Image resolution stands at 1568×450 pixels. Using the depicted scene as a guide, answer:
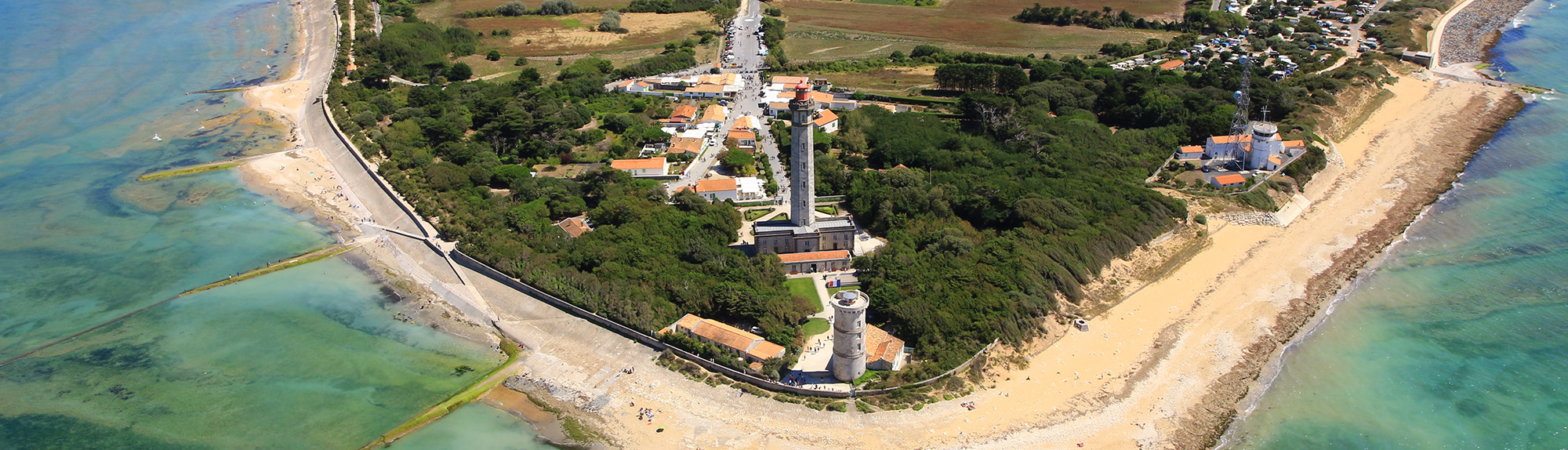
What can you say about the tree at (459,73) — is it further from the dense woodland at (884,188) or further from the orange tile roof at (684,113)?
the orange tile roof at (684,113)

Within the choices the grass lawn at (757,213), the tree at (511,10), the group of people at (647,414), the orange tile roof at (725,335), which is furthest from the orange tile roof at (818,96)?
the tree at (511,10)

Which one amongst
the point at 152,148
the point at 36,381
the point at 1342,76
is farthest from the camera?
the point at 1342,76

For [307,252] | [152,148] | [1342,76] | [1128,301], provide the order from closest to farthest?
[1128,301] < [307,252] < [152,148] < [1342,76]

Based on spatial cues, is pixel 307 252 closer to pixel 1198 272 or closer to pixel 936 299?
pixel 936 299

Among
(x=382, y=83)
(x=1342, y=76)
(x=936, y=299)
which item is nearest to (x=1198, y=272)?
(x=936, y=299)

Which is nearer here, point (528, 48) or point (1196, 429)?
point (1196, 429)

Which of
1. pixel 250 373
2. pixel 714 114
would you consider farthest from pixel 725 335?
pixel 714 114
